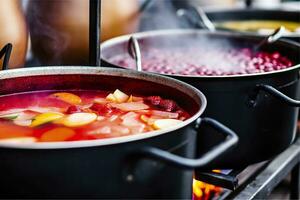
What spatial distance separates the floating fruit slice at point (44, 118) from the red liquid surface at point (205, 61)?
30.6 inches

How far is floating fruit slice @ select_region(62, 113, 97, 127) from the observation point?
1.37m

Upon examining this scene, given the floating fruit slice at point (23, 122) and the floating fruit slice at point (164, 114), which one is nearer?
the floating fruit slice at point (23, 122)

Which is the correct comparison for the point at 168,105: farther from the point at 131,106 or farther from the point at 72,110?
the point at 72,110

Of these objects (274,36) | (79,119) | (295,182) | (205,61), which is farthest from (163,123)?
(295,182)

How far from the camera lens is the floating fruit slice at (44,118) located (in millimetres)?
1378

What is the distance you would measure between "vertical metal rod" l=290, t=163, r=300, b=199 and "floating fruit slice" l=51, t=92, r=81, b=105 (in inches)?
56.3

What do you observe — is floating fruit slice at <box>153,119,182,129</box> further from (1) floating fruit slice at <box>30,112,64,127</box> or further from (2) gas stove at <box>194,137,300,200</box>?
(2) gas stove at <box>194,137,300,200</box>

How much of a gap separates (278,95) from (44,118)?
29.8 inches

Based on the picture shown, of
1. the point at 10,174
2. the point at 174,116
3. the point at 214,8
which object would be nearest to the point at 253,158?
the point at 174,116

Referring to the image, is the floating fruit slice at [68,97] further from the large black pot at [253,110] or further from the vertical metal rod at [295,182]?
the vertical metal rod at [295,182]

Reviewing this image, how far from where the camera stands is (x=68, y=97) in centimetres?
165

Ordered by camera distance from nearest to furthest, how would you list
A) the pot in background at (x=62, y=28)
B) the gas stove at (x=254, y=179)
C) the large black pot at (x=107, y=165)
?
the large black pot at (x=107, y=165) < the gas stove at (x=254, y=179) < the pot in background at (x=62, y=28)

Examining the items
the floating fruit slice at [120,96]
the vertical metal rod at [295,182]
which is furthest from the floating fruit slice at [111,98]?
the vertical metal rod at [295,182]

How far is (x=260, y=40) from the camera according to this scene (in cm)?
255
